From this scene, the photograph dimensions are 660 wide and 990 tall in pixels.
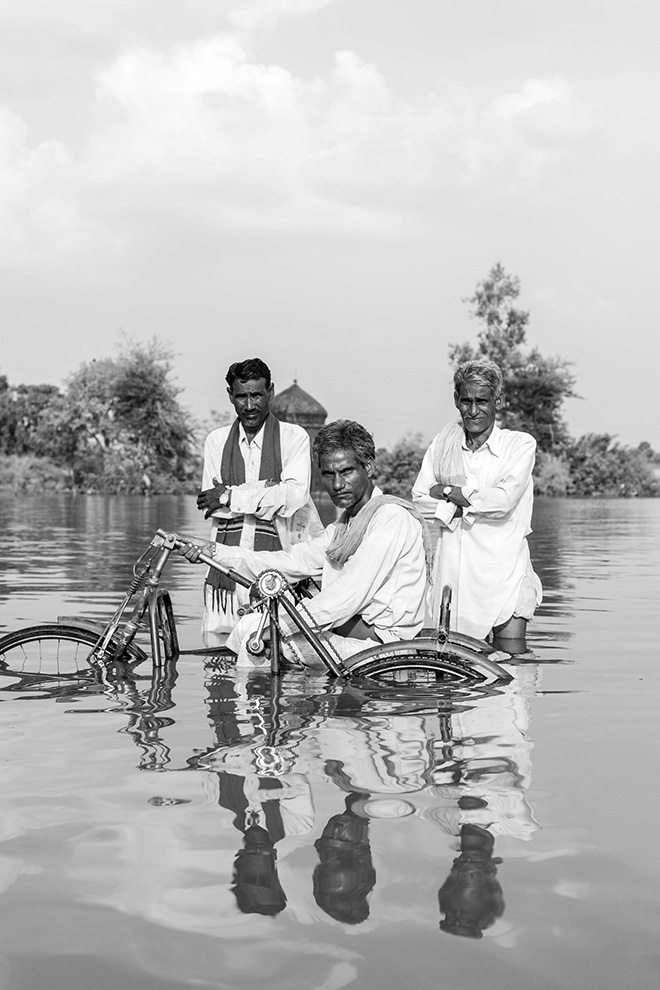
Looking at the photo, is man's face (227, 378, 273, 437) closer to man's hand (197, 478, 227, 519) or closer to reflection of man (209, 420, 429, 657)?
man's hand (197, 478, 227, 519)

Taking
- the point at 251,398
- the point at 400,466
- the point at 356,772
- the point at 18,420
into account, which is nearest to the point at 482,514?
the point at 251,398

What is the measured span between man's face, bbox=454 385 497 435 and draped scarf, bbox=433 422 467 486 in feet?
0.27

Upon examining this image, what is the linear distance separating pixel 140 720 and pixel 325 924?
8.25ft

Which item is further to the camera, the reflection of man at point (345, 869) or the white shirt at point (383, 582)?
the white shirt at point (383, 582)

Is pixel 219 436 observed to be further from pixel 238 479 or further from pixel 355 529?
pixel 355 529

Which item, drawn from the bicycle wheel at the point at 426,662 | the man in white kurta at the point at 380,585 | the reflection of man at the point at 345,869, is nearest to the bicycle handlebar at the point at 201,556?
the man in white kurta at the point at 380,585

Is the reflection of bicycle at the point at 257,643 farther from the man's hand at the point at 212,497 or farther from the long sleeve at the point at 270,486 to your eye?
the long sleeve at the point at 270,486

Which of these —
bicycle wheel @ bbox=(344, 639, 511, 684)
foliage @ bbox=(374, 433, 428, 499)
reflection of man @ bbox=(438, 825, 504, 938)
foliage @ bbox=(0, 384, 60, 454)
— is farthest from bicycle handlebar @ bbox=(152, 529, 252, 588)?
foliage @ bbox=(0, 384, 60, 454)

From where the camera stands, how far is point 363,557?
5652mm

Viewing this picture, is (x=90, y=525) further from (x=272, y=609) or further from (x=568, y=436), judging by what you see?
(x=568, y=436)

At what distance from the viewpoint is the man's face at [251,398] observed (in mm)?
7074

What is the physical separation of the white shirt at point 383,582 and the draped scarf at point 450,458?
1.05m

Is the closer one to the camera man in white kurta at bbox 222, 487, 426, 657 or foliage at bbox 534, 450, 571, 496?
man in white kurta at bbox 222, 487, 426, 657

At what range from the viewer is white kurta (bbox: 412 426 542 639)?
6.78 metres
